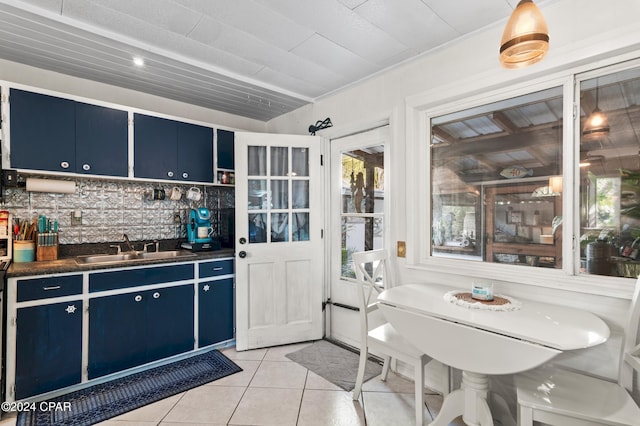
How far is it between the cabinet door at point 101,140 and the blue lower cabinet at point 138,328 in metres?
1.05

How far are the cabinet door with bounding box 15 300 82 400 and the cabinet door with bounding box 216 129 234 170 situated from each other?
1.71 m

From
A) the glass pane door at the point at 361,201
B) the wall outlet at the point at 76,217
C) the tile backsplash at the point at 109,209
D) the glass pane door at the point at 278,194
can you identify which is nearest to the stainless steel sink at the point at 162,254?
the tile backsplash at the point at 109,209

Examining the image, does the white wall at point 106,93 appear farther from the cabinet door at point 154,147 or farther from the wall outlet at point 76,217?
the wall outlet at point 76,217

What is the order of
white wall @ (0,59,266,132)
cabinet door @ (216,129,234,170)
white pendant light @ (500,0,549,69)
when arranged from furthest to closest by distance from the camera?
cabinet door @ (216,129,234,170), white wall @ (0,59,266,132), white pendant light @ (500,0,549,69)

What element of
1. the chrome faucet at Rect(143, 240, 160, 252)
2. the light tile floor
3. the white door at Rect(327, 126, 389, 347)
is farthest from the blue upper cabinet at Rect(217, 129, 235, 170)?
the light tile floor

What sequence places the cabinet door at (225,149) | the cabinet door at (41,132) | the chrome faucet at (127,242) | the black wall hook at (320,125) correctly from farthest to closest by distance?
1. the cabinet door at (225,149)
2. the black wall hook at (320,125)
3. the chrome faucet at (127,242)
4. the cabinet door at (41,132)

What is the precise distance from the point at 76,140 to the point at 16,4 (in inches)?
37.2

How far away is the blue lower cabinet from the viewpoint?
228 centimetres

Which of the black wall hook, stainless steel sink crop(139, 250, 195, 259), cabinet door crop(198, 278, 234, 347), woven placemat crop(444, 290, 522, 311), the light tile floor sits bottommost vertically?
the light tile floor

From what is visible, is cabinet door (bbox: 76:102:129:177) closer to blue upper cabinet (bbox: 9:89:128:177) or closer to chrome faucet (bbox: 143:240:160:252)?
blue upper cabinet (bbox: 9:89:128:177)

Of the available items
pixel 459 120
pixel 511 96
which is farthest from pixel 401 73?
pixel 511 96

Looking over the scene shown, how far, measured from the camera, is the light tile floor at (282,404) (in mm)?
1905

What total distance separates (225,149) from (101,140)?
1075 millimetres

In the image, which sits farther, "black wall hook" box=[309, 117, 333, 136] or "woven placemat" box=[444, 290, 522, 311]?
"black wall hook" box=[309, 117, 333, 136]
